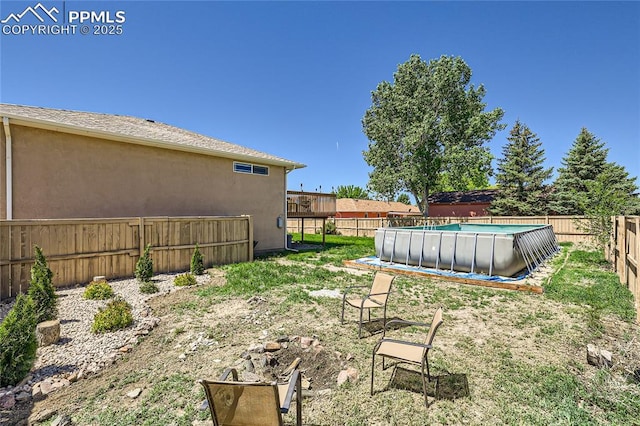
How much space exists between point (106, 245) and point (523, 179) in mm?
29126

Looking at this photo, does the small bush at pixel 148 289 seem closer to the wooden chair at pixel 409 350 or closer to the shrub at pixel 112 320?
the shrub at pixel 112 320

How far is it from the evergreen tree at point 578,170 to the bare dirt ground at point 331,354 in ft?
70.4

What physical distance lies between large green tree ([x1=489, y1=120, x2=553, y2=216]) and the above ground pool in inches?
591

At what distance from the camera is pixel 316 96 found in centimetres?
2178

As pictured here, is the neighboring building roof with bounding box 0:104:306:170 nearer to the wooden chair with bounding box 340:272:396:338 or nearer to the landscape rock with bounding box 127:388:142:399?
the landscape rock with bounding box 127:388:142:399

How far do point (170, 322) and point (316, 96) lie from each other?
65.6 ft

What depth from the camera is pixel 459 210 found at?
28.1 meters

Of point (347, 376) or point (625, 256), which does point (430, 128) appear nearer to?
point (625, 256)

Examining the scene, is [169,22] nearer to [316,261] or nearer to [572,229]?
[316,261]

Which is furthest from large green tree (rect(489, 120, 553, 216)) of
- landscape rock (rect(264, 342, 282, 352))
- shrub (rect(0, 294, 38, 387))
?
shrub (rect(0, 294, 38, 387))

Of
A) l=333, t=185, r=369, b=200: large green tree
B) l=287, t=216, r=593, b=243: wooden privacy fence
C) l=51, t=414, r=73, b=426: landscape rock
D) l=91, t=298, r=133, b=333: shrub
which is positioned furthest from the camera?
l=333, t=185, r=369, b=200: large green tree

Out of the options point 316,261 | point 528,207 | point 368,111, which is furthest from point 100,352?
point 528,207

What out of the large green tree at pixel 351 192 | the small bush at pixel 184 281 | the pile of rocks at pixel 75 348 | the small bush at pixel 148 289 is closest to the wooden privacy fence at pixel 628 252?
the pile of rocks at pixel 75 348

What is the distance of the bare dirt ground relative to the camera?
9.41ft
